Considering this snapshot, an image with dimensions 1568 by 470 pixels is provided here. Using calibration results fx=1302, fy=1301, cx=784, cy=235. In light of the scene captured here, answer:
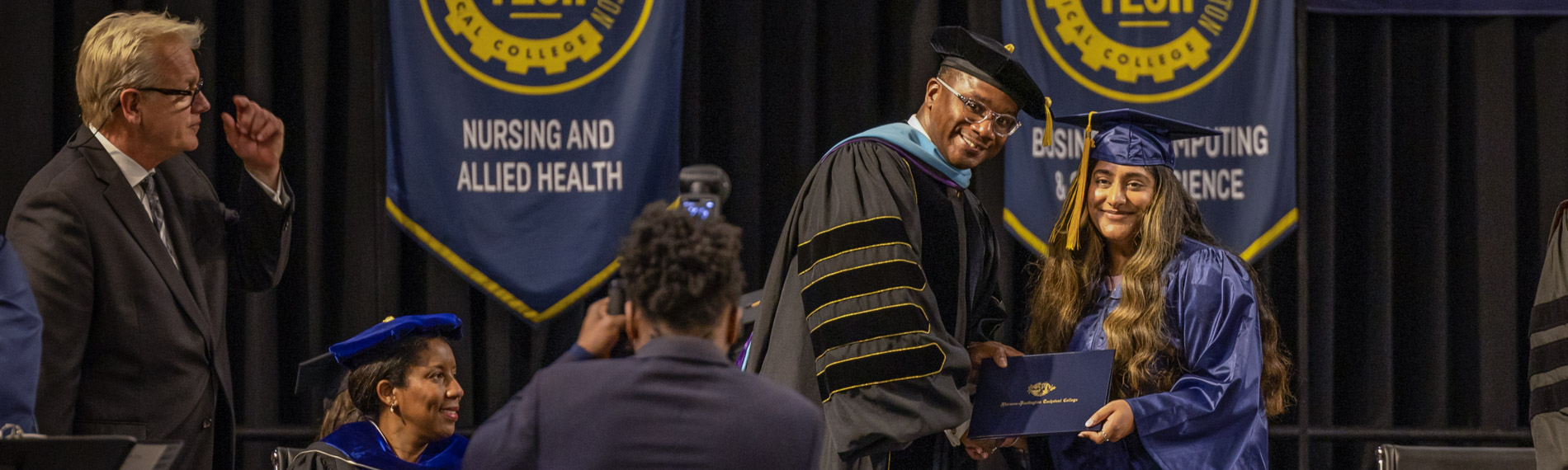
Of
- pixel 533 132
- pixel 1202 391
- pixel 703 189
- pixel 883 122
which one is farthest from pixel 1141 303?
pixel 533 132

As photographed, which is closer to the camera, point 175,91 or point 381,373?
point 175,91

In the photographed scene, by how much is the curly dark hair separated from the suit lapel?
1395 millimetres

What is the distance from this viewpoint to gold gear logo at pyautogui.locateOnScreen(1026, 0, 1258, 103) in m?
4.71

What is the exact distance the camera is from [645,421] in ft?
6.24

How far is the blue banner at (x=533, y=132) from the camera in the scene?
464 cm

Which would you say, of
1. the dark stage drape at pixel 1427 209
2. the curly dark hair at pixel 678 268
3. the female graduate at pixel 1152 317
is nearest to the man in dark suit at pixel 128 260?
the curly dark hair at pixel 678 268

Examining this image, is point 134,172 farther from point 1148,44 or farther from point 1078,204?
point 1148,44

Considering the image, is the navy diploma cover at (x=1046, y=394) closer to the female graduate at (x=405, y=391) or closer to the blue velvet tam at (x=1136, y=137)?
the blue velvet tam at (x=1136, y=137)

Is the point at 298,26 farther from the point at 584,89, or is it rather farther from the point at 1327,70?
the point at 1327,70

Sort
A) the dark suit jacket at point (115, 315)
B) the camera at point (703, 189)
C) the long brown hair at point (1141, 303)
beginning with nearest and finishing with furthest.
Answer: the dark suit jacket at point (115, 315) < the long brown hair at point (1141, 303) < the camera at point (703, 189)

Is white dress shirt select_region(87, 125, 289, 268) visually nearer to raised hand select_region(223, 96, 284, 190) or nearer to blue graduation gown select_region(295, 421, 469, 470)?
raised hand select_region(223, 96, 284, 190)

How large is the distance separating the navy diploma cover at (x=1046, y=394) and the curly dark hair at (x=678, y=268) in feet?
4.40

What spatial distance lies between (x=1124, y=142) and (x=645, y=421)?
79.4 inches

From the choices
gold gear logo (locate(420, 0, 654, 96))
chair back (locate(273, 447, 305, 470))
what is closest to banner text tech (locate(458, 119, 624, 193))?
gold gear logo (locate(420, 0, 654, 96))
